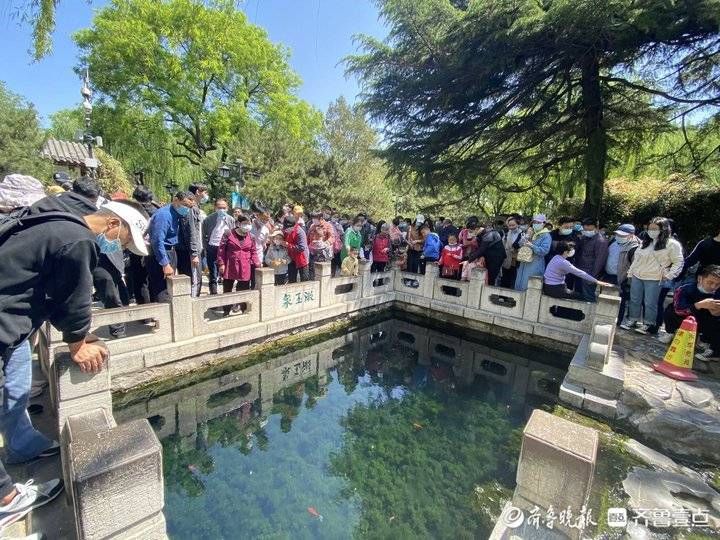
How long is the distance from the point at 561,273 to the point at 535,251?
0.61 metres

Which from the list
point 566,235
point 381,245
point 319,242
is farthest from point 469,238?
point 319,242

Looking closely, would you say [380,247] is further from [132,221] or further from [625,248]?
[132,221]

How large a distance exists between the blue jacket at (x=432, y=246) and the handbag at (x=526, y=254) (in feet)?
6.52

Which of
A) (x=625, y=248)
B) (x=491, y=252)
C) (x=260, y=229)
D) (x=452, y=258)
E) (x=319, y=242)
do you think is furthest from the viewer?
(x=452, y=258)

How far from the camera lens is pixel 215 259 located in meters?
6.70

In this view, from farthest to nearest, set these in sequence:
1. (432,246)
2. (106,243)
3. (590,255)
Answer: (432,246) < (590,255) < (106,243)

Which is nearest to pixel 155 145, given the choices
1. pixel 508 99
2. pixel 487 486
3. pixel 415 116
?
pixel 415 116

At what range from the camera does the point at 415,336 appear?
25.8ft

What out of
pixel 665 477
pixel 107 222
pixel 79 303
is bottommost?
pixel 665 477

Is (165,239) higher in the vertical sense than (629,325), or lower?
higher

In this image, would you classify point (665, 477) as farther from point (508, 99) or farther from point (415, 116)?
point (415, 116)

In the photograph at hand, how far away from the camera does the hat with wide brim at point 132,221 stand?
227 cm

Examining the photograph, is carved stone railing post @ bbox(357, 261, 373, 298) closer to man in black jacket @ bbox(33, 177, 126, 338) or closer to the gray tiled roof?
man in black jacket @ bbox(33, 177, 126, 338)

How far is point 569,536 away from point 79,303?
132 inches
